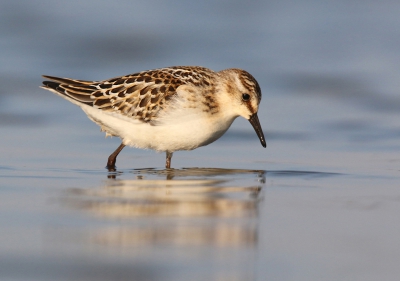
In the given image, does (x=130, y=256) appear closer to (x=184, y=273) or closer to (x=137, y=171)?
(x=184, y=273)

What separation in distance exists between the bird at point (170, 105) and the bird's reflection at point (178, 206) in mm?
492

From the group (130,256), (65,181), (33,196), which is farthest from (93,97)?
(130,256)

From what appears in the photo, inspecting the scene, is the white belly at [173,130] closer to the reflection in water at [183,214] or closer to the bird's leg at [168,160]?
the bird's leg at [168,160]

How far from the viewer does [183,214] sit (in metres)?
6.69

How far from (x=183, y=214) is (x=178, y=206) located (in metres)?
0.30

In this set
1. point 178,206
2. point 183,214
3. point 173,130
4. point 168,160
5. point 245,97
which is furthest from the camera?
point 168,160

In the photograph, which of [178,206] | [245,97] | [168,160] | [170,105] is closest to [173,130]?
[170,105]

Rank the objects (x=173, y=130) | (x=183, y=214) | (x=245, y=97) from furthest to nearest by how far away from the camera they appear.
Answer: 1. (x=245, y=97)
2. (x=173, y=130)
3. (x=183, y=214)

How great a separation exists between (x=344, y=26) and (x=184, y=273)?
12.4m

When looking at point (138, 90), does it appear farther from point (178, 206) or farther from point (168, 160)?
point (178, 206)

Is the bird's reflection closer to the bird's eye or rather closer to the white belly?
the white belly

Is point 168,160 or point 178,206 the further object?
point 168,160

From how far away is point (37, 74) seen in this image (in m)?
14.6

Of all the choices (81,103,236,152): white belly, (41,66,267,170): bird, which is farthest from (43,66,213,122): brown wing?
(81,103,236,152): white belly
